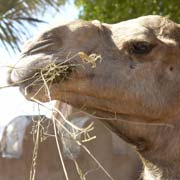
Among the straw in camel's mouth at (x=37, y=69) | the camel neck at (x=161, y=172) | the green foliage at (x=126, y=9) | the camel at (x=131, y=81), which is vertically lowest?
the green foliage at (x=126, y=9)

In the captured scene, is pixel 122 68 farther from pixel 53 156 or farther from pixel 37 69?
pixel 53 156

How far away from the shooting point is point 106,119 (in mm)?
3342

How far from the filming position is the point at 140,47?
3.28 m

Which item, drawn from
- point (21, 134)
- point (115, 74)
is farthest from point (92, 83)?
point (21, 134)

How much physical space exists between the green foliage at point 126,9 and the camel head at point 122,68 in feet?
17.2

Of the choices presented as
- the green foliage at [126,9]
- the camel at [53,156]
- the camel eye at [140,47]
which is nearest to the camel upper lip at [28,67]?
the camel eye at [140,47]

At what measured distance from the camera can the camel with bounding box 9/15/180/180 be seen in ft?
10.2

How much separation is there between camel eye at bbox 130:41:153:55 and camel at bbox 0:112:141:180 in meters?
2.01

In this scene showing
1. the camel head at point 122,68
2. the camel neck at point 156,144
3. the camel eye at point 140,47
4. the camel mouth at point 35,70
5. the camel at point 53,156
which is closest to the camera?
the camel mouth at point 35,70

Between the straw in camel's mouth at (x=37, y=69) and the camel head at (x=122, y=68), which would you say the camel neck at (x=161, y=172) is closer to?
the camel head at (x=122, y=68)

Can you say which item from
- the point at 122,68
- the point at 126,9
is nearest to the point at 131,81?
the point at 122,68

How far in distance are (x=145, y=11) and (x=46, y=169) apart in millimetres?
3828

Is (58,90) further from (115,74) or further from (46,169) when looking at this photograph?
(46,169)

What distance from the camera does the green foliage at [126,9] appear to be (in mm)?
8828
